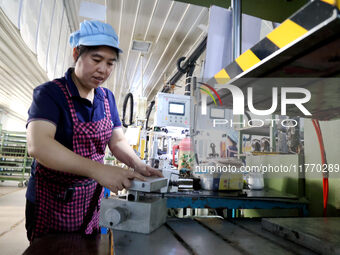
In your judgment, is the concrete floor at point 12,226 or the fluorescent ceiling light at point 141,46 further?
the fluorescent ceiling light at point 141,46

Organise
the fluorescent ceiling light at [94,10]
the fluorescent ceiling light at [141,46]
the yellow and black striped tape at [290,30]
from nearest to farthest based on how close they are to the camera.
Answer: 1. the yellow and black striped tape at [290,30]
2. the fluorescent ceiling light at [94,10]
3. the fluorescent ceiling light at [141,46]

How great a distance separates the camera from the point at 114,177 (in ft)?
2.64

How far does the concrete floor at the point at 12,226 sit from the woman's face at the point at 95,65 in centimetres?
214

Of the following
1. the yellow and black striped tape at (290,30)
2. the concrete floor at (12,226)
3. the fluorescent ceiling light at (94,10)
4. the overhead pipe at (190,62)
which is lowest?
the concrete floor at (12,226)

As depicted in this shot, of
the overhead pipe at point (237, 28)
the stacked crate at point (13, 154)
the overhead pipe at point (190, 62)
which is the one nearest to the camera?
the overhead pipe at point (237, 28)

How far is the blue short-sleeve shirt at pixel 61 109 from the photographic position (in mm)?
975

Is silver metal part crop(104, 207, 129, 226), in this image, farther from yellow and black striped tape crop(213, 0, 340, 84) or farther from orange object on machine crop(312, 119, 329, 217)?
orange object on machine crop(312, 119, 329, 217)

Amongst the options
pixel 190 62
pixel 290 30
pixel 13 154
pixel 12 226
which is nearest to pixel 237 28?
pixel 290 30

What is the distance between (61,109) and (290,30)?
921 millimetres

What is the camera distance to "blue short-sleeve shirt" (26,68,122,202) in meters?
0.98

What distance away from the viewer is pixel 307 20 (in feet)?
1.69

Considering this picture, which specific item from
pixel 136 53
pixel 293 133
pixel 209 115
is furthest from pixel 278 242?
pixel 136 53

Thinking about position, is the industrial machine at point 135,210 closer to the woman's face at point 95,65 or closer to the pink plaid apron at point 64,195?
the pink plaid apron at point 64,195

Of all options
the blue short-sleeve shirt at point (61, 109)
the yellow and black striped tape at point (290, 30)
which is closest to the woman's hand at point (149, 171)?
the blue short-sleeve shirt at point (61, 109)
